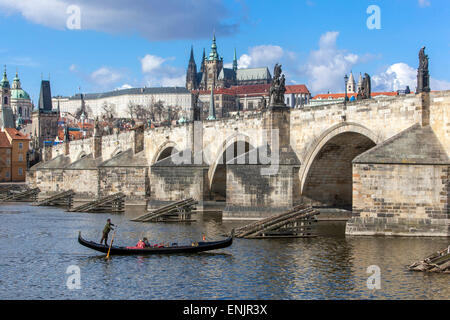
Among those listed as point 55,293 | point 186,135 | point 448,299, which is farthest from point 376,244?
point 186,135

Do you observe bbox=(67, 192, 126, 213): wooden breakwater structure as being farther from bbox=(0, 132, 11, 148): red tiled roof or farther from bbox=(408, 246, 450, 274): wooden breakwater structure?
bbox=(0, 132, 11, 148): red tiled roof

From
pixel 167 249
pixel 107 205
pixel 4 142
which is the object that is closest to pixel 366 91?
pixel 167 249

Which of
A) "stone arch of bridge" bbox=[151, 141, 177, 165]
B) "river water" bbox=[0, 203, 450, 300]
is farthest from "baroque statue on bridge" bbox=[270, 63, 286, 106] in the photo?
"stone arch of bridge" bbox=[151, 141, 177, 165]

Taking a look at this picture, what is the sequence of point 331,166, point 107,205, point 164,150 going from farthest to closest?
1. point 164,150
2. point 107,205
3. point 331,166

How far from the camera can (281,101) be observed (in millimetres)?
40031

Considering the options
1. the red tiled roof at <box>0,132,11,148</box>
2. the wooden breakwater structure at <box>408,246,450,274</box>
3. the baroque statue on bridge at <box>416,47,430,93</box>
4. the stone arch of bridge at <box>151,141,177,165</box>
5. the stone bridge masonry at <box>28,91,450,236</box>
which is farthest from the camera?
the red tiled roof at <box>0,132,11,148</box>

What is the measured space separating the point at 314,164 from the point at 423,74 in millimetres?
10004

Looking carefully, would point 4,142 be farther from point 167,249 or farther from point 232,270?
point 232,270

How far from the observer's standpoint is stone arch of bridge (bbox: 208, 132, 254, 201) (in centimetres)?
4703

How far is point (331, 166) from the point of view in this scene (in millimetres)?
38438

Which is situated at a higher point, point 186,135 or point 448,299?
point 186,135

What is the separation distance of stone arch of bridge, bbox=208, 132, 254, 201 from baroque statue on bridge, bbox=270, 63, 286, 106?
23.3ft
